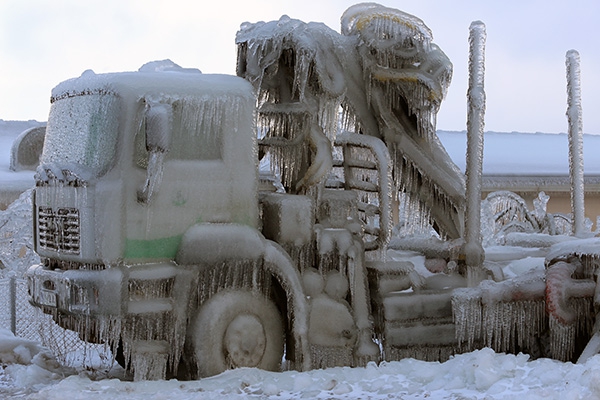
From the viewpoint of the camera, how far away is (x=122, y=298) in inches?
256

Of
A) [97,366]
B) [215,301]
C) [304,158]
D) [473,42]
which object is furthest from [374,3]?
[97,366]

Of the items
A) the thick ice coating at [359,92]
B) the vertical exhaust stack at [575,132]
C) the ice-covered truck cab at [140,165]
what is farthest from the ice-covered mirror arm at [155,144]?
the vertical exhaust stack at [575,132]

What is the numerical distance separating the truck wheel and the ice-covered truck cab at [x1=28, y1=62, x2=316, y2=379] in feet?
0.04

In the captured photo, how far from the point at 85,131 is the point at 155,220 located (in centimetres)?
95

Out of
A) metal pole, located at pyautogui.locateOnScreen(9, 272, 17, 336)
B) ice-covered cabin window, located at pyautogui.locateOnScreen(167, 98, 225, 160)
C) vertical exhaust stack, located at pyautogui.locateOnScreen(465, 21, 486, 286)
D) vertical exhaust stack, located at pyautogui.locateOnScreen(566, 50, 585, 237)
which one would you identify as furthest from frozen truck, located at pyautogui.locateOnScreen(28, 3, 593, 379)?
vertical exhaust stack, located at pyautogui.locateOnScreen(566, 50, 585, 237)

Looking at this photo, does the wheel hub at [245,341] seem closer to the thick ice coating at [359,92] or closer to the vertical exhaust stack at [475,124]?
the thick ice coating at [359,92]

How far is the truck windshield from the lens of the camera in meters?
6.69

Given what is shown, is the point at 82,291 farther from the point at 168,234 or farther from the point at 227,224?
the point at 227,224

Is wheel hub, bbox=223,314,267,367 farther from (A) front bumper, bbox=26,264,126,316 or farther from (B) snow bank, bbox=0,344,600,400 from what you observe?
(A) front bumper, bbox=26,264,126,316

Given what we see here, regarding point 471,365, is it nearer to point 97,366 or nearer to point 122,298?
point 122,298

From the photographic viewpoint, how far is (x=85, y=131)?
686 cm

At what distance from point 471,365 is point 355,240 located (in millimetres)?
1935

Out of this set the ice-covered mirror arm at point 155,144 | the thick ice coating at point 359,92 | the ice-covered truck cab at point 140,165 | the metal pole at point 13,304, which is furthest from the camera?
the metal pole at point 13,304

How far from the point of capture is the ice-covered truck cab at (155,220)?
21.6 feet
